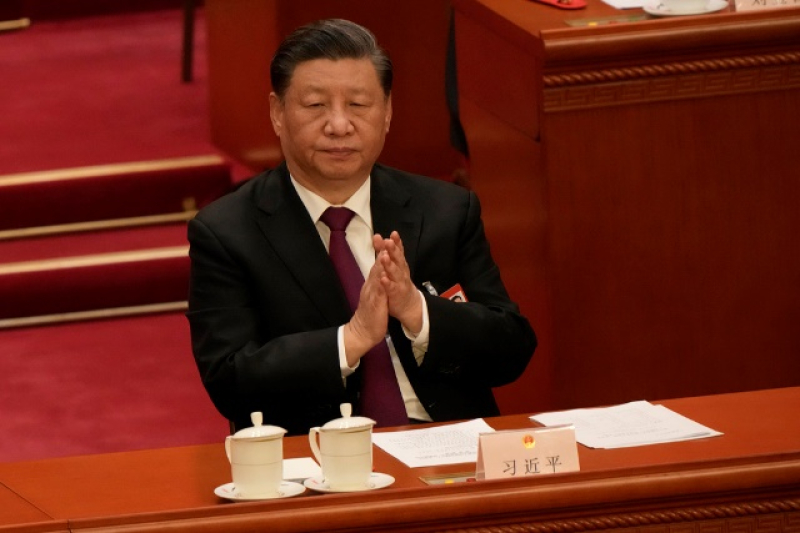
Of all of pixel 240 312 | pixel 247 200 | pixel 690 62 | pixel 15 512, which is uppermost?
pixel 690 62

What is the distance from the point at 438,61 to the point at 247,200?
2.74m

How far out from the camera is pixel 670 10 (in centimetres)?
384

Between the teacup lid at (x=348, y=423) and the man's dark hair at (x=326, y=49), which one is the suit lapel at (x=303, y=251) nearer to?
the man's dark hair at (x=326, y=49)

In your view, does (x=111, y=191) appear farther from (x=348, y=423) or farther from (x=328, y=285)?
(x=348, y=423)

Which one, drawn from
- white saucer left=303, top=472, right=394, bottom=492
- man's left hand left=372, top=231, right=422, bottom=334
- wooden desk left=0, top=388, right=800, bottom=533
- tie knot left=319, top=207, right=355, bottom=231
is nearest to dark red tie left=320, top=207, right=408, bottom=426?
tie knot left=319, top=207, right=355, bottom=231

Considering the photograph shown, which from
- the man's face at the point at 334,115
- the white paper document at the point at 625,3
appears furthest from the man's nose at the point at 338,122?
the white paper document at the point at 625,3

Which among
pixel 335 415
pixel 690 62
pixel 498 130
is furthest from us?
pixel 498 130

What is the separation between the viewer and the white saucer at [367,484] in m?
2.52

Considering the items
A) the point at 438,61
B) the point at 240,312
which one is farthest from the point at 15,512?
the point at 438,61

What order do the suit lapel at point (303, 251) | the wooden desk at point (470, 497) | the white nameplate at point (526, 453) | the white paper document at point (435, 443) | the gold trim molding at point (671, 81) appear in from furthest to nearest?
1. the gold trim molding at point (671, 81)
2. the suit lapel at point (303, 251)
3. the white paper document at point (435, 443)
4. the white nameplate at point (526, 453)
5. the wooden desk at point (470, 497)

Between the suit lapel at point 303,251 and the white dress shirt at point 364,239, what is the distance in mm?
22

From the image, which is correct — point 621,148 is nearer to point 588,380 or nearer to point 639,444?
point 588,380

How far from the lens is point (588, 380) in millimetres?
3924

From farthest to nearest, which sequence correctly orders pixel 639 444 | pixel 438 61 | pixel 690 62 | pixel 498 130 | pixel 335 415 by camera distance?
pixel 438 61, pixel 498 130, pixel 690 62, pixel 335 415, pixel 639 444
